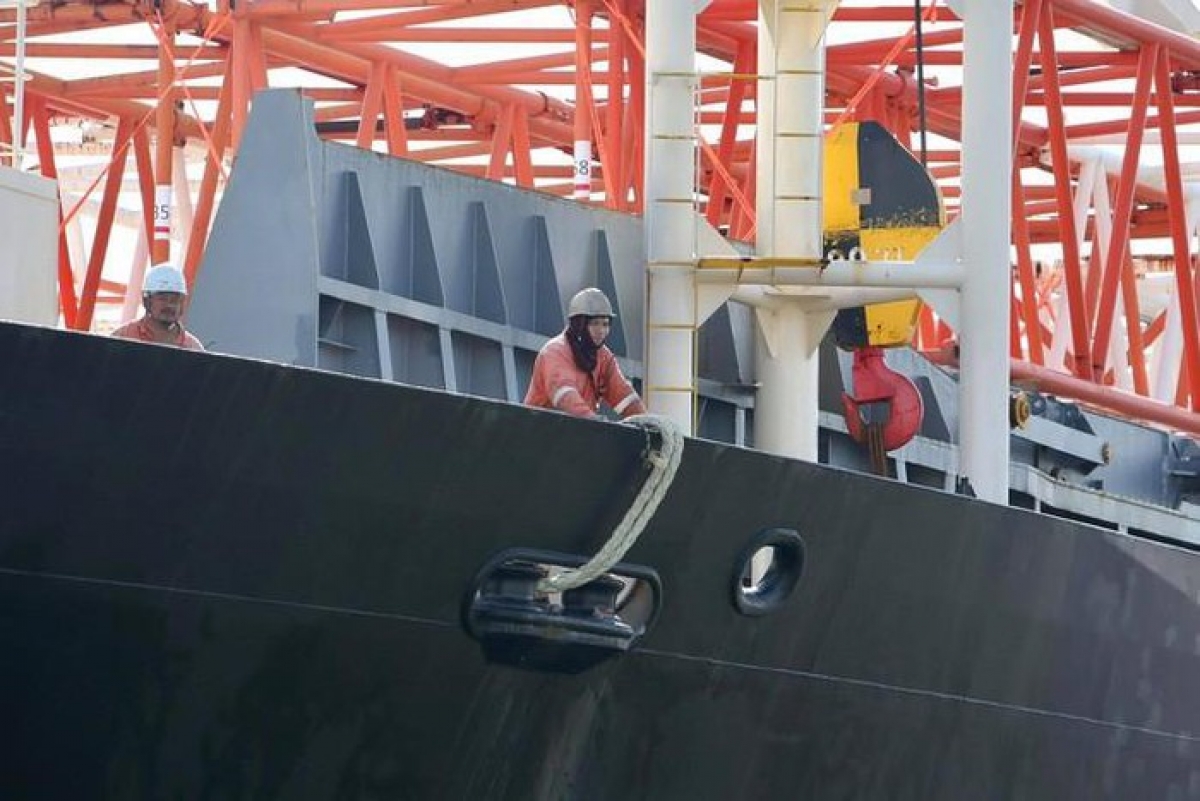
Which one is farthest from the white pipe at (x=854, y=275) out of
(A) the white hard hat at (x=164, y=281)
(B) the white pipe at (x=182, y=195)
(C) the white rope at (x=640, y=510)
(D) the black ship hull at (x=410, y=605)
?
(B) the white pipe at (x=182, y=195)

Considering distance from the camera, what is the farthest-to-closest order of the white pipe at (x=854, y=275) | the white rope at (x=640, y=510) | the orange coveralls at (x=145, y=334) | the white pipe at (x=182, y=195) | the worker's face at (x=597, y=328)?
the white pipe at (x=182, y=195), the white pipe at (x=854, y=275), the worker's face at (x=597, y=328), the orange coveralls at (x=145, y=334), the white rope at (x=640, y=510)

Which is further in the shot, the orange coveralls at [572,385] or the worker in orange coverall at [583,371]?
the worker in orange coverall at [583,371]

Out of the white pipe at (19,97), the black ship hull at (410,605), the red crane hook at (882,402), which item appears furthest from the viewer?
the red crane hook at (882,402)

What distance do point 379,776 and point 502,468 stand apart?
143 cm

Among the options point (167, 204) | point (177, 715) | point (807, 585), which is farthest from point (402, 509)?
point (167, 204)

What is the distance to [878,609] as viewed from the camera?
13703mm

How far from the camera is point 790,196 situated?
15164 millimetres

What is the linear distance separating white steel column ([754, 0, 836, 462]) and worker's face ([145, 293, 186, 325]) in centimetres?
424

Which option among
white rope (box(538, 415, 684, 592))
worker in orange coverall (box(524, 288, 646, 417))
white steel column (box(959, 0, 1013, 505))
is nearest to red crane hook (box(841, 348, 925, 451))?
white steel column (box(959, 0, 1013, 505))

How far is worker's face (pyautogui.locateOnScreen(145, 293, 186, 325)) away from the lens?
39.3ft

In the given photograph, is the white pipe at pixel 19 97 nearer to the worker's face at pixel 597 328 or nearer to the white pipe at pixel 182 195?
the worker's face at pixel 597 328

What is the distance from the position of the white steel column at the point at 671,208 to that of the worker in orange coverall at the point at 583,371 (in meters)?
1.34

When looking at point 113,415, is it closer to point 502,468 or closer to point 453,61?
point 502,468

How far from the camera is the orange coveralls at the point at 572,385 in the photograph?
1292 cm
